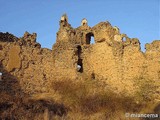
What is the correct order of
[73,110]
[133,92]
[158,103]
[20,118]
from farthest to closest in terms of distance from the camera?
[133,92]
[158,103]
[73,110]
[20,118]

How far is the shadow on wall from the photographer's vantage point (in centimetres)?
1314

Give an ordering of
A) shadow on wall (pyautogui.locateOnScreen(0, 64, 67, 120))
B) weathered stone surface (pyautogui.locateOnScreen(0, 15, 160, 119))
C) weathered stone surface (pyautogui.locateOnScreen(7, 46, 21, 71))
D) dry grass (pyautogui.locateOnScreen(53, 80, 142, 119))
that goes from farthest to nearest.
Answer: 1. weathered stone surface (pyautogui.locateOnScreen(7, 46, 21, 71))
2. weathered stone surface (pyautogui.locateOnScreen(0, 15, 160, 119))
3. dry grass (pyautogui.locateOnScreen(53, 80, 142, 119))
4. shadow on wall (pyautogui.locateOnScreen(0, 64, 67, 120))

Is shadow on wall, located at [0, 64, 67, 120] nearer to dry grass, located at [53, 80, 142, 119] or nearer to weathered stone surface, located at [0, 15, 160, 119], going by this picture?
weathered stone surface, located at [0, 15, 160, 119]

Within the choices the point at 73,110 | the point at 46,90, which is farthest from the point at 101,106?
the point at 46,90

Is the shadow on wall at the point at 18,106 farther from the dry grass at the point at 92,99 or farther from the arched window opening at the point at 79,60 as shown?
the arched window opening at the point at 79,60

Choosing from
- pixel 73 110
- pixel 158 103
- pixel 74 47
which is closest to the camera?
pixel 73 110

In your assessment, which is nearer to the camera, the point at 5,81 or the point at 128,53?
the point at 5,81

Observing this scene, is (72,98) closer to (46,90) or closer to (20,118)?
(46,90)

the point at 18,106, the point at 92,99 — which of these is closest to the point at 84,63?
the point at 92,99

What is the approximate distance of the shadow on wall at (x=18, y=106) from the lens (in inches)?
517

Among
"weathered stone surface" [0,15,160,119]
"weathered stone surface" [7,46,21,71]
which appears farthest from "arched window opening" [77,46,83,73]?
"weathered stone surface" [7,46,21,71]

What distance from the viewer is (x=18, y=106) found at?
46.5 ft

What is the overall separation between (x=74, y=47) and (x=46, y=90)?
3.53 meters

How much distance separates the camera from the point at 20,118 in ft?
42.2
